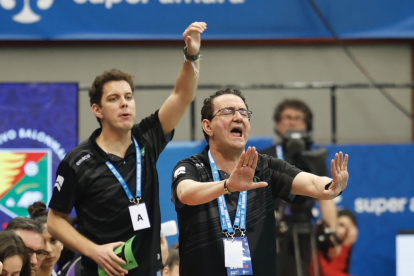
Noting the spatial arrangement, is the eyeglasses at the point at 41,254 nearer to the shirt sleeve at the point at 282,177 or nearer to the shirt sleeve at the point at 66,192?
the shirt sleeve at the point at 66,192

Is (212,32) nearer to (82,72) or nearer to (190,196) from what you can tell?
(82,72)

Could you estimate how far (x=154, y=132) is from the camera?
4105 millimetres

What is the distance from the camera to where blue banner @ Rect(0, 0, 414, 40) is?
6.98m

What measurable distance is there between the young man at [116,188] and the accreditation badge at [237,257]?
0.67m

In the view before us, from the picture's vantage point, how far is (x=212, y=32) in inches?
281

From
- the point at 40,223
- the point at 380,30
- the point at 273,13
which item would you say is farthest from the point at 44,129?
the point at 380,30

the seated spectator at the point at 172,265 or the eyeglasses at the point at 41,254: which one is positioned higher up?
the eyeglasses at the point at 41,254

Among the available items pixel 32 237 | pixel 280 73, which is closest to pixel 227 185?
pixel 32 237

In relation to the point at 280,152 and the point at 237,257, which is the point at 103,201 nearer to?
the point at 237,257

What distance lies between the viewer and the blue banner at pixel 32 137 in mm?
5230

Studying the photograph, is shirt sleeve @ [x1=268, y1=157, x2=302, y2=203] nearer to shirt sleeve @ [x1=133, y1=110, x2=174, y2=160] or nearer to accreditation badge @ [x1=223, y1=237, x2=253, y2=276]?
accreditation badge @ [x1=223, y1=237, x2=253, y2=276]

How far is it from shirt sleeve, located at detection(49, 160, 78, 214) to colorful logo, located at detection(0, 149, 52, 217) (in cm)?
150

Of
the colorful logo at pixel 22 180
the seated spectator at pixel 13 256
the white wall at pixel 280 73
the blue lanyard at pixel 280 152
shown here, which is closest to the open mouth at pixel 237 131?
the seated spectator at pixel 13 256

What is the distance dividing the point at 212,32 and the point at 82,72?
2088 mm
